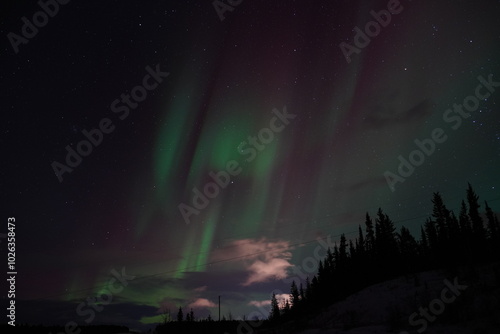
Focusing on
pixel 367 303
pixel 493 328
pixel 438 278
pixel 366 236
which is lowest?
pixel 493 328

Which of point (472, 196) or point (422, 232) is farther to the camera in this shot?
point (422, 232)

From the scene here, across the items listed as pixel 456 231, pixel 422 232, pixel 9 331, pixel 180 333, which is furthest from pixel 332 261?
pixel 9 331

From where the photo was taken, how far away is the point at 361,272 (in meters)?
80.3

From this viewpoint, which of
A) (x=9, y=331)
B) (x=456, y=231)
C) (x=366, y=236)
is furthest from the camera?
(x=366, y=236)

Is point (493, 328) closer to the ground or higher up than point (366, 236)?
closer to the ground

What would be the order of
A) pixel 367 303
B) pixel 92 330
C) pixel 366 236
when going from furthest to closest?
pixel 366 236 → pixel 92 330 → pixel 367 303

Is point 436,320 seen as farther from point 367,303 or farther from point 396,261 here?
point 396,261

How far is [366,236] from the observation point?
98812 millimetres

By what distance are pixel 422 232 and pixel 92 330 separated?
88.7m

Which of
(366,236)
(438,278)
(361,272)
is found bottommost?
(438,278)

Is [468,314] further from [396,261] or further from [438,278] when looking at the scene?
[396,261]

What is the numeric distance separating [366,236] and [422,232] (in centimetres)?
1786

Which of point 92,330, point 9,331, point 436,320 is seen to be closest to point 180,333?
point 92,330

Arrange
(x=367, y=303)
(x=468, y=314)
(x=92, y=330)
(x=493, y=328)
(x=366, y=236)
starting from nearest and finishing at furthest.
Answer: (x=493, y=328), (x=468, y=314), (x=367, y=303), (x=92, y=330), (x=366, y=236)
